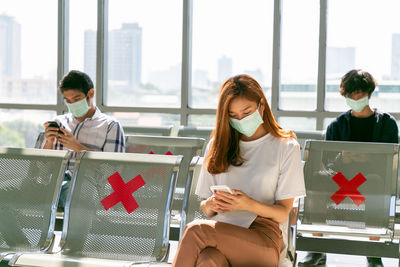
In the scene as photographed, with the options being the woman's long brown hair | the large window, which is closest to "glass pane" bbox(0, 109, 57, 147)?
the large window

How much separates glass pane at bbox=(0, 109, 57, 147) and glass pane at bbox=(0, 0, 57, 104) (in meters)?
0.15

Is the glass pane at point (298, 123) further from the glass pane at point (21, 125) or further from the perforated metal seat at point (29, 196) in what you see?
the perforated metal seat at point (29, 196)

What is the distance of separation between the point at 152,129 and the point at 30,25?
3.24 m

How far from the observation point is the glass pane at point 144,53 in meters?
6.97

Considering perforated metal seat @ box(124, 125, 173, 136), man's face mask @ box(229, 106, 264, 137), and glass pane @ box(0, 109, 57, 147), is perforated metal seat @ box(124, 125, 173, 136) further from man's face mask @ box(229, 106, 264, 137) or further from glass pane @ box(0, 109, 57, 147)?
glass pane @ box(0, 109, 57, 147)

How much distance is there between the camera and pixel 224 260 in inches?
99.2

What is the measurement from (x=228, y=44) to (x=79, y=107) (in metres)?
3.03

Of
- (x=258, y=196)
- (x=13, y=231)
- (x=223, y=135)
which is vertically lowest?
(x=13, y=231)

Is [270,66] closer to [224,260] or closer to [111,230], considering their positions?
[111,230]

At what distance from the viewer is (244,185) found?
8.98 feet

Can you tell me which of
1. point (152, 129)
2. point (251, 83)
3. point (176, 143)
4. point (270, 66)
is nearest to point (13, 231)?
point (176, 143)

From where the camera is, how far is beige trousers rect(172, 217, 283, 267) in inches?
98.7

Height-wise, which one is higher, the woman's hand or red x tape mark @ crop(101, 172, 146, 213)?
the woman's hand

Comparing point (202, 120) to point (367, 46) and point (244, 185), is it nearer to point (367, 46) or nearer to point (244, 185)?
point (367, 46)
